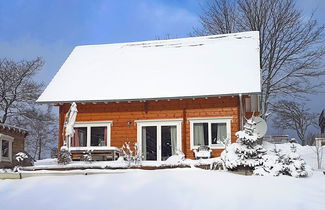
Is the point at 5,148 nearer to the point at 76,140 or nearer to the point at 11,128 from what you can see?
the point at 11,128

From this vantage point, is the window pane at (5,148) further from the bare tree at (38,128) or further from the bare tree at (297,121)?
the bare tree at (297,121)

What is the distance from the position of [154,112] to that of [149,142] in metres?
1.24

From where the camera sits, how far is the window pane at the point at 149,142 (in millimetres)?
17328

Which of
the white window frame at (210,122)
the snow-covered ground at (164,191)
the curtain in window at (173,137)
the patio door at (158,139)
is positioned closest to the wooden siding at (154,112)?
the white window frame at (210,122)

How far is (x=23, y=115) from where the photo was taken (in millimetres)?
32438

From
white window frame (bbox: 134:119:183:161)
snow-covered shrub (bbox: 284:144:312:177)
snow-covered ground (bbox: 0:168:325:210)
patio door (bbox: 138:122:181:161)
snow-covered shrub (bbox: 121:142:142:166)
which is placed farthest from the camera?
patio door (bbox: 138:122:181:161)

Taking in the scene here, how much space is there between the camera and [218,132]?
16.6 metres

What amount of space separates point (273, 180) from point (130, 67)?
36.5ft

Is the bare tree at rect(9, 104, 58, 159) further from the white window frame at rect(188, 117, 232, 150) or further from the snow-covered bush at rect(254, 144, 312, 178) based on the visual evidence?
the snow-covered bush at rect(254, 144, 312, 178)

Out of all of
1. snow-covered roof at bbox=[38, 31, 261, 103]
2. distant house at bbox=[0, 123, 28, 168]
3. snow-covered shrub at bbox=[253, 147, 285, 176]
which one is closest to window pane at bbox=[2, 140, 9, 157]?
distant house at bbox=[0, 123, 28, 168]

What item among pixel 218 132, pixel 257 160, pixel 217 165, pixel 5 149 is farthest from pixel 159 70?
pixel 257 160

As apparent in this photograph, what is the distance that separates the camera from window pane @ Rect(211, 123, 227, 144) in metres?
16.5

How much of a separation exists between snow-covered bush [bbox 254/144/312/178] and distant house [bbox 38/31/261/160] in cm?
505

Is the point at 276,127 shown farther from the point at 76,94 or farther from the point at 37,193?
the point at 37,193
